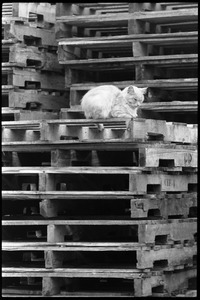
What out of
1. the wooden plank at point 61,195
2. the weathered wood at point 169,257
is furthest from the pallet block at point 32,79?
the weathered wood at point 169,257

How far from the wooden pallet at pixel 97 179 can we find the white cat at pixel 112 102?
1.86 feet

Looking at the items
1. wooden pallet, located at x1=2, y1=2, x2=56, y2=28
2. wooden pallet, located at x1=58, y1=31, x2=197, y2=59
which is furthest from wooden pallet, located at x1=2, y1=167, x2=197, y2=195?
wooden pallet, located at x1=2, y1=2, x2=56, y2=28

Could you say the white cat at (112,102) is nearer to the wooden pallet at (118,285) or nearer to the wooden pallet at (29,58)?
the wooden pallet at (29,58)

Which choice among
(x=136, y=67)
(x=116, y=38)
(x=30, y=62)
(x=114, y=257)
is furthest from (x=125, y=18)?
(x=114, y=257)

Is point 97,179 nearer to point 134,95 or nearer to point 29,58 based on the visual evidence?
point 134,95

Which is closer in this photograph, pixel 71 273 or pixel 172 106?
pixel 71 273

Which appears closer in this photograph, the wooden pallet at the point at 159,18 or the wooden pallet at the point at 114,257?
the wooden pallet at the point at 114,257

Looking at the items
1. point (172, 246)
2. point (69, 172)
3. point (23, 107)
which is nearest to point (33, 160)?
point (23, 107)

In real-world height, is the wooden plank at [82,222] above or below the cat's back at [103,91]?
below

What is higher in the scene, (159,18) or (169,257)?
(159,18)

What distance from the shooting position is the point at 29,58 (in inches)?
338

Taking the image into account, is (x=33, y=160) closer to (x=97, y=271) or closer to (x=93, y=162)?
(x=93, y=162)

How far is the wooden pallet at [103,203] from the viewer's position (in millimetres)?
7426

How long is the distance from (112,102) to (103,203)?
3.21ft
